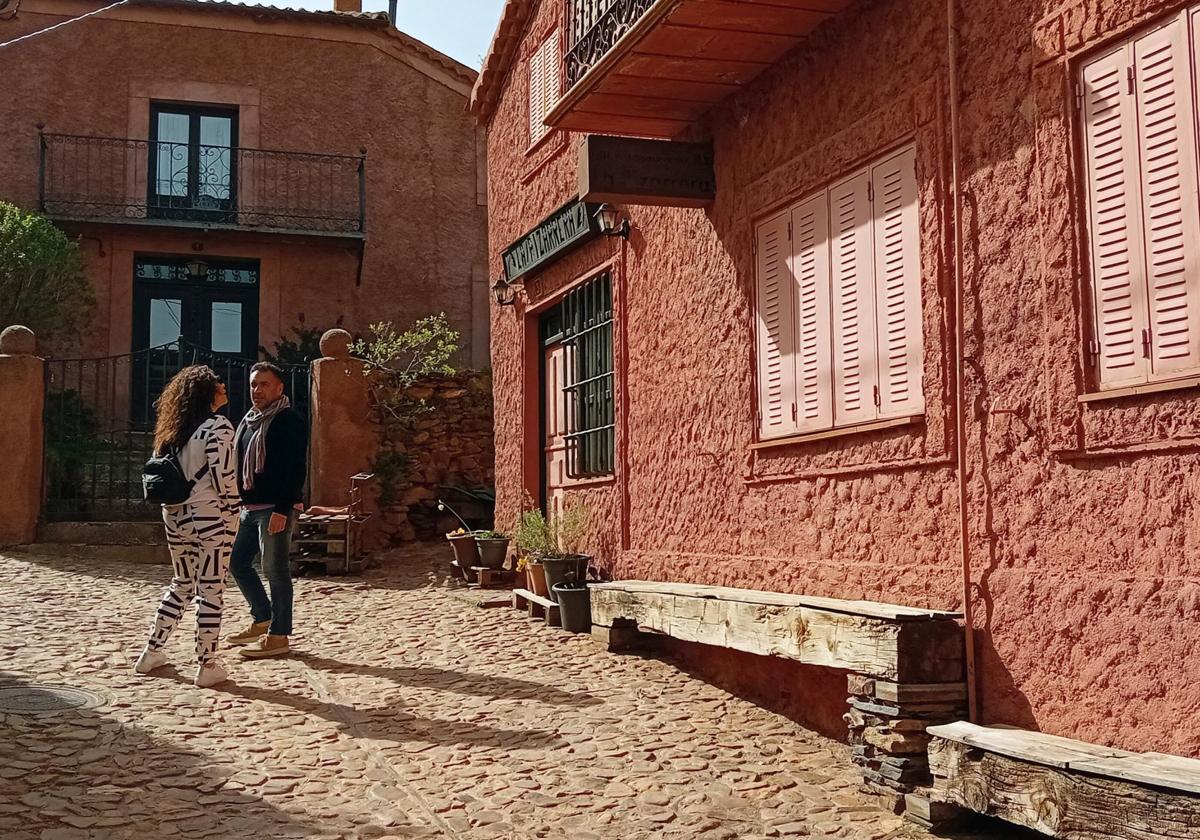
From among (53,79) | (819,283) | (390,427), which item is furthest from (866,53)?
(53,79)

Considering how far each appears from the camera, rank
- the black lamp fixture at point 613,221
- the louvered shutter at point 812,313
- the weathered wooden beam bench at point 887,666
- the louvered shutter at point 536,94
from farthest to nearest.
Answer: the louvered shutter at point 536,94, the black lamp fixture at point 613,221, the louvered shutter at point 812,313, the weathered wooden beam bench at point 887,666

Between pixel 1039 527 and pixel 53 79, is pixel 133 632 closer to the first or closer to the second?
pixel 1039 527

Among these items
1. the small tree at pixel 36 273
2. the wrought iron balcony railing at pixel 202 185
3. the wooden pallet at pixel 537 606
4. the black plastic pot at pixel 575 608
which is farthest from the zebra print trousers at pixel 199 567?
the wrought iron balcony railing at pixel 202 185

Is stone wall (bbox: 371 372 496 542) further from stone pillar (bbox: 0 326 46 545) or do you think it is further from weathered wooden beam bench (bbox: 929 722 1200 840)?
weathered wooden beam bench (bbox: 929 722 1200 840)

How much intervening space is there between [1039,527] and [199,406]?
488 cm

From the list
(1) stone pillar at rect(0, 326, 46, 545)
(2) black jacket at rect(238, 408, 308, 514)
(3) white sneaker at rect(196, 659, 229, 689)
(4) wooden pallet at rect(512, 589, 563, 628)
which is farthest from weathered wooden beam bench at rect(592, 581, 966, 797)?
(1) stone pillar at rect(0, 326, 46, 545)

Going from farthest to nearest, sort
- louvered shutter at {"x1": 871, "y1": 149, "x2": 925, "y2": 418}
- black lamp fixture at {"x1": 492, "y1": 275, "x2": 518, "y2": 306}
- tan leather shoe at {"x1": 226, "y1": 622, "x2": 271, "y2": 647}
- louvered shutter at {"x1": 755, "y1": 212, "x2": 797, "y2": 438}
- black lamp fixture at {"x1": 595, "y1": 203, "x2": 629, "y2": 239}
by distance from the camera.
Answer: black lamp fixture at {"x1": 492, "y1": 275, "x2": 518, "y2": 306}
black lamp fixture at {"x1": 595, "y1": 203, "x2": 629, "y2": 239}
tan leather shoe at {"x1": 226, "y1": 622, "x2": 271, "y2": 647}
louvered shutter at {"x1": 755, "y1": 212, "x2": 797, "y2": 438}
louvered shutter at {"x1": 871, "y1": 149, "x2": 925, "y2": 418}

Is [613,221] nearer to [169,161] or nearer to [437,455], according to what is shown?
[437,455]

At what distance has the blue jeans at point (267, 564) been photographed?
7734mm

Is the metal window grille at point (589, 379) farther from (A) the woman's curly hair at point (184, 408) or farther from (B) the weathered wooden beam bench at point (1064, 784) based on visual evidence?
(B) the weathered wooden beam bench at point (1064, 784)

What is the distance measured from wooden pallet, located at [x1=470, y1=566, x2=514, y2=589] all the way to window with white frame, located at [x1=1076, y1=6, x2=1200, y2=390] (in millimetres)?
7488

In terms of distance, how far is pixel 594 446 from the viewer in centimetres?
989

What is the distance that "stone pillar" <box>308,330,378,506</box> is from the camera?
515 inches

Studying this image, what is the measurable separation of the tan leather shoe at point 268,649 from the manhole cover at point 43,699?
1332mm
